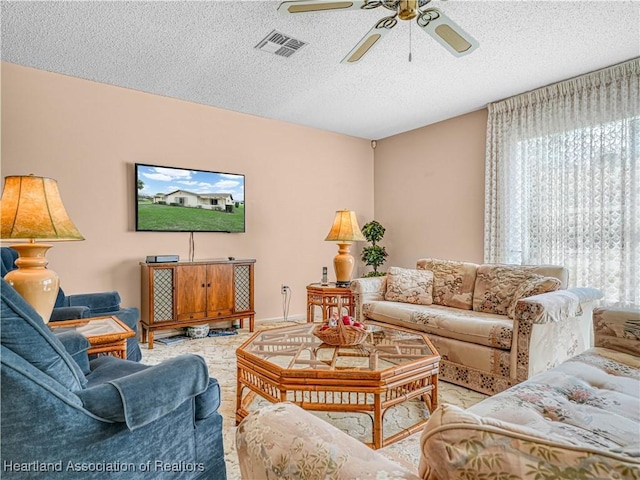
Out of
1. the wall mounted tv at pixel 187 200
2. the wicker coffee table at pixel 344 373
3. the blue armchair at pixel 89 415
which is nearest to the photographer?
the blue armchair at pixel 89 415

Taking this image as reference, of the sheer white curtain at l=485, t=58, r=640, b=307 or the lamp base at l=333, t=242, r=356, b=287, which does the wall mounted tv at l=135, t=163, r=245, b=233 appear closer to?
Result: the lamp base at l=333, t=242, r=356, b=287

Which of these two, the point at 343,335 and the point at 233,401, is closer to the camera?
the point at 343,335

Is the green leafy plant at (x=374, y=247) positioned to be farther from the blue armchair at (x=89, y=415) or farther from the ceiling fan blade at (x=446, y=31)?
the blue armchair at (x=89, y=415)

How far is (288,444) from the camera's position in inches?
26.7

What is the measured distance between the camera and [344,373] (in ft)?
5.66

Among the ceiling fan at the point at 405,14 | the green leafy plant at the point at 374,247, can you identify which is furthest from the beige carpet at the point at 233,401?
the ceiling fan at the point at 405,14

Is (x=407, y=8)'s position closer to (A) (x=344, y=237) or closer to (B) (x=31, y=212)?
(B) (x=31, y=212)

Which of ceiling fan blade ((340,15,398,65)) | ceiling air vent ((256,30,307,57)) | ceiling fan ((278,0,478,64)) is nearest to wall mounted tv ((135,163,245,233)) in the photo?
ceiling air vent ((256,30,307,57))

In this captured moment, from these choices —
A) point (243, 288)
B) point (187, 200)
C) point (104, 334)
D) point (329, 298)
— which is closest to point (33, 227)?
point (104, 334)

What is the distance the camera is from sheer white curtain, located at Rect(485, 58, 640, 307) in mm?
3107

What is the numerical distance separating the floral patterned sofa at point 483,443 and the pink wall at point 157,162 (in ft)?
11.5

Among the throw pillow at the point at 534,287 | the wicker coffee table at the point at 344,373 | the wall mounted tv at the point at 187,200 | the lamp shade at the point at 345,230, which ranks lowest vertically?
the wicker coffee table at the point at 344,373

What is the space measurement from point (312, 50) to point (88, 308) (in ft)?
8.64

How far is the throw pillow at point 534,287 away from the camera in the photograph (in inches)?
107
